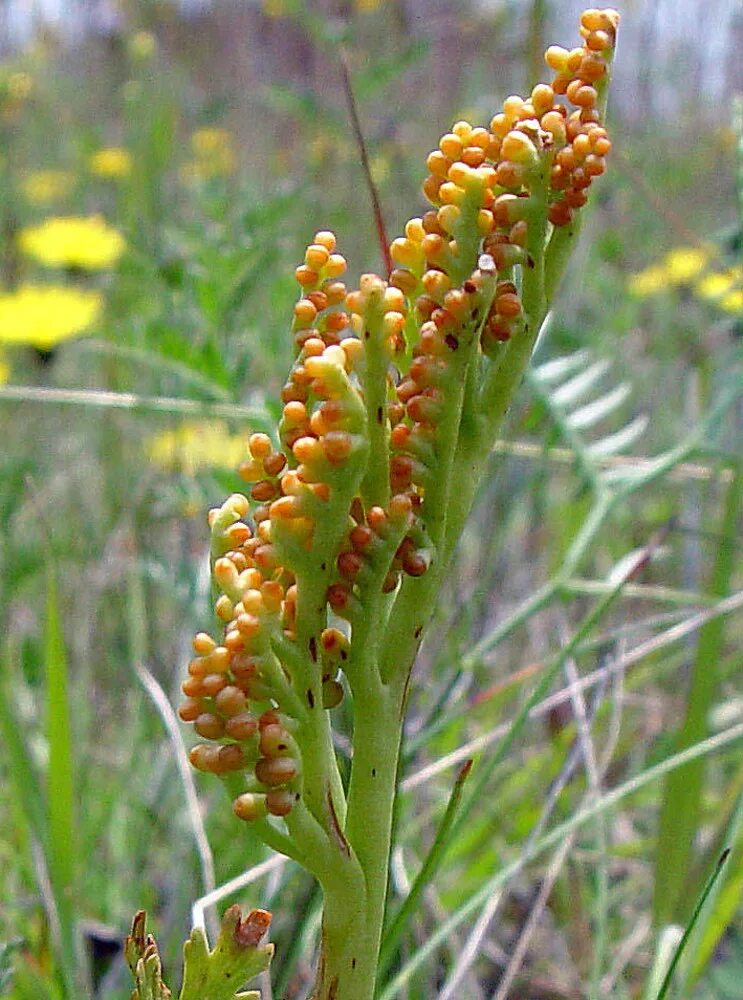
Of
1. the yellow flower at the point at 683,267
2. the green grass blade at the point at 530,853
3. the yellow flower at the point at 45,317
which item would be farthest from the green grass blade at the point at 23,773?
the yellow flower at the point at 683,267

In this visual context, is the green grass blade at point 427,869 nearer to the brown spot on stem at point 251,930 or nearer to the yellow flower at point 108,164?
the brown spot on stem at point 251,930

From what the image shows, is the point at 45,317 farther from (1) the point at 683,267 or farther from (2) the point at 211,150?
(2) the point at 211,150

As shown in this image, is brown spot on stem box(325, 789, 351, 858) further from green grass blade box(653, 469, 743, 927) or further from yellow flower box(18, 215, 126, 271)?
yellow flower box(18, 215, 126, 271)

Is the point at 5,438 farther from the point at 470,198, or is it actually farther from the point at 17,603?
the point at 470,198

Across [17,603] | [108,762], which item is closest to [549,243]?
[108,762]

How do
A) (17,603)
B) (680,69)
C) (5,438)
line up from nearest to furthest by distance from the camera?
(17,603)
(5,438)
(680,69)

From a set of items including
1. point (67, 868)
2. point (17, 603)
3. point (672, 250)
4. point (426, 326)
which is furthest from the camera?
point (672, 250)

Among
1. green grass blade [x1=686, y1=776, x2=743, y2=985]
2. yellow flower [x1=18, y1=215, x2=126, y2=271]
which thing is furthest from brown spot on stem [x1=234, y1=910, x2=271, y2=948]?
yellow flower [x1=18, y1=215, x2=126, y2=271]
